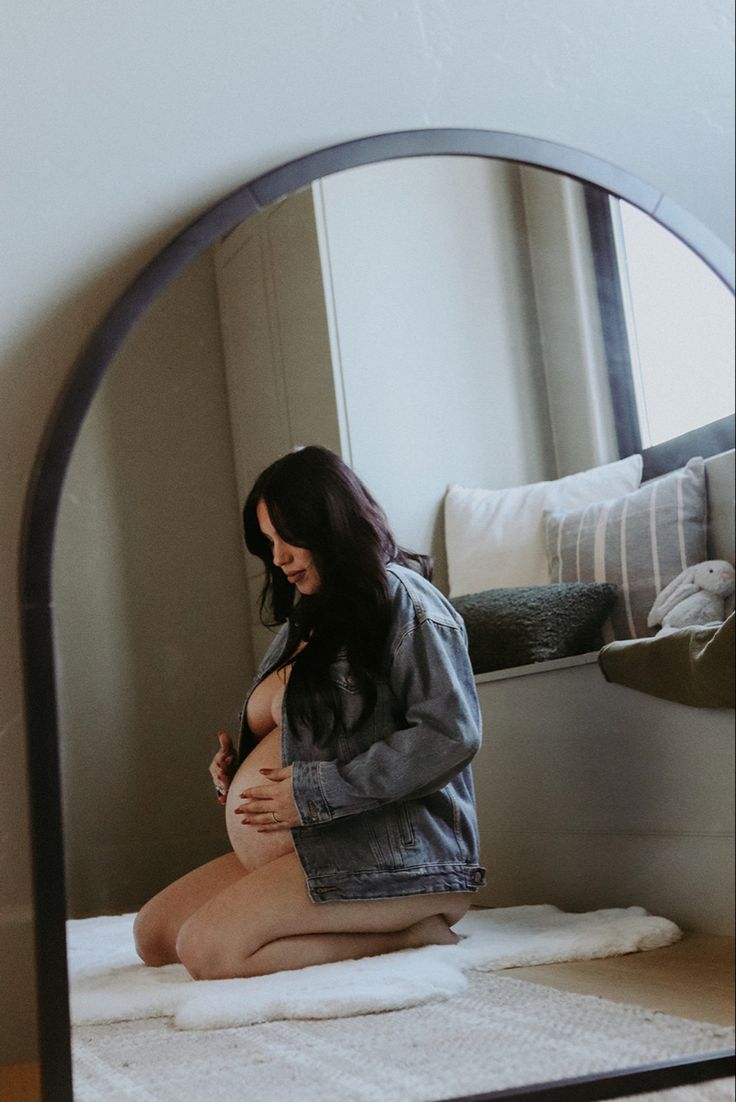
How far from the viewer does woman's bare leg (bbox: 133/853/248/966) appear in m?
1.07

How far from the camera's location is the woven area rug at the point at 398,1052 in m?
1.03

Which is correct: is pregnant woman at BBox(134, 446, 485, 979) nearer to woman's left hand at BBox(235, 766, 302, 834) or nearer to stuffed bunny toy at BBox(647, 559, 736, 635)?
woman's left hand at BBox(235, 766, 302, 834)

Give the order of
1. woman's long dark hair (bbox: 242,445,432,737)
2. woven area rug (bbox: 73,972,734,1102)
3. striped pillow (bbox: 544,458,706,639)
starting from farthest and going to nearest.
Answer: striped pillow (bbox: 544,458,706,639)
woman's long dark hair (bbox: 242,445,432,737)
woven area rug (bbox: 73,972,734,1102)

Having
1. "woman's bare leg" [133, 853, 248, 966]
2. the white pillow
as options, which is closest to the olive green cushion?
the white pillow

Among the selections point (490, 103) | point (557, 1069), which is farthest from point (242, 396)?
point (557, 1069)

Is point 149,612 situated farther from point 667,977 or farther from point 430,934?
point 667,977

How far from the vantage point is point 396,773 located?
113 cm

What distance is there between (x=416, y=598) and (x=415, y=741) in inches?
6.0

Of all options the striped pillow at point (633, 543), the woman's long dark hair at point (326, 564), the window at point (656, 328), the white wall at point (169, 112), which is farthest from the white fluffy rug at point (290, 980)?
the window at point (656, 328)

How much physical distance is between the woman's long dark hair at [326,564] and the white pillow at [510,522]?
3.1 inches

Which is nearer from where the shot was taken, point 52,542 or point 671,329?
point 52,542

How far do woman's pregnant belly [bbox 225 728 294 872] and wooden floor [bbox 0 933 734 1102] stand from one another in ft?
0.94

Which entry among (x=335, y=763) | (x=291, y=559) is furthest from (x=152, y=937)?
(x=291, y=559)

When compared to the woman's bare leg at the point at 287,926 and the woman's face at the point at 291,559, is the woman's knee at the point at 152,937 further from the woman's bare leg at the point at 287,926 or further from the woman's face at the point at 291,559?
the woman's face at the point at 291,559
